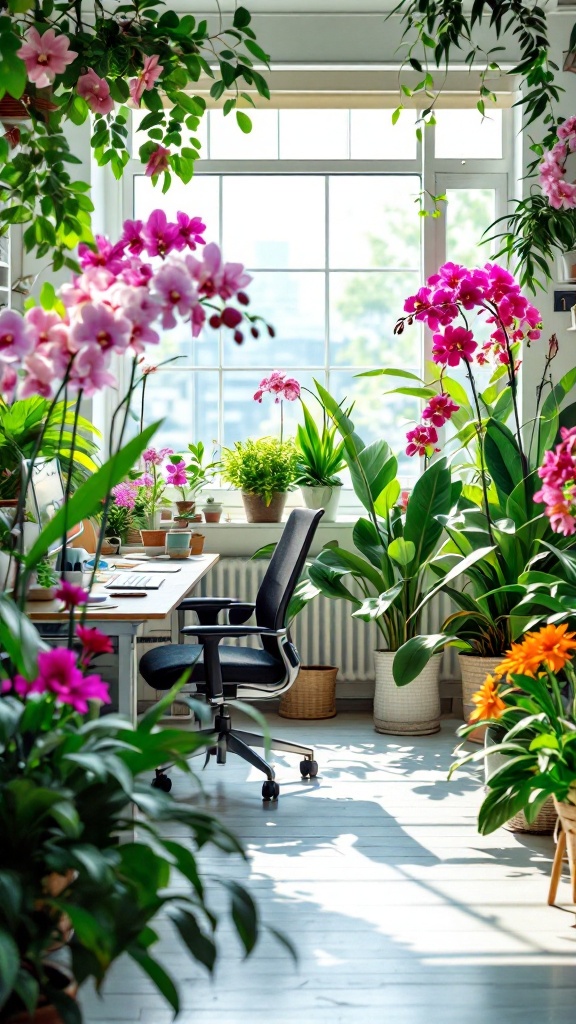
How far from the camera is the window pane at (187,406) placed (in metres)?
5.42

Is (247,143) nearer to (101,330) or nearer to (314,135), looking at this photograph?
(314,135)

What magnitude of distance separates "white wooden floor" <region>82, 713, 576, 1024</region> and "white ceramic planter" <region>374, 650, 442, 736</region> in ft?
2.21

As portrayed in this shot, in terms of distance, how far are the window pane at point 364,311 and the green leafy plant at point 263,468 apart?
67 cm

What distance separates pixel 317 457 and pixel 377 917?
274 centimetres

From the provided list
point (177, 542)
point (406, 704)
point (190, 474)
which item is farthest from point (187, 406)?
point (406, 704)

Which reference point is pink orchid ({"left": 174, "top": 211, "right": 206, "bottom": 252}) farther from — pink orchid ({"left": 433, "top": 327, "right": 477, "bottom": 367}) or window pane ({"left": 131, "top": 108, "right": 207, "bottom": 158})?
window pane ({"left": 131, "top": 108, "right": 207, "bottom": 158})

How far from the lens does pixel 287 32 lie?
5055 millimetres

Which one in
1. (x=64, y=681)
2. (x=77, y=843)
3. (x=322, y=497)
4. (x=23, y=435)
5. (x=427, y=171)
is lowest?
(x=77, y=843)

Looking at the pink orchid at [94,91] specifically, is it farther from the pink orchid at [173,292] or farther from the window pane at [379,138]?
the window pane at [379,138]

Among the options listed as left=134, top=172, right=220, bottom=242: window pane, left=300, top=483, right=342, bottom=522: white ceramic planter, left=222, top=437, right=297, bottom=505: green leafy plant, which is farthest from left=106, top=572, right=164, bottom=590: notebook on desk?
left=134, top=172, right=220, bottom=242: window pane

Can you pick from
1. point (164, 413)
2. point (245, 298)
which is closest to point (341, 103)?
point (164, 413)

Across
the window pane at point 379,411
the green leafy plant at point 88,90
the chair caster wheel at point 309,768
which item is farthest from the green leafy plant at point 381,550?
the green leafy plant at point 88,90

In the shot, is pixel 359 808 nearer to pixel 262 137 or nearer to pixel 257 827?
pixel 257 827

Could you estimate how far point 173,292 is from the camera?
1.47m
